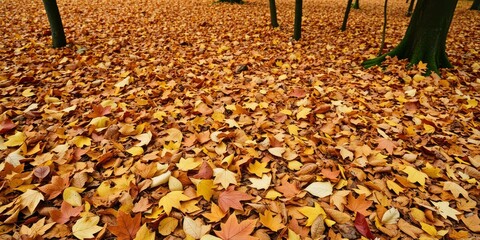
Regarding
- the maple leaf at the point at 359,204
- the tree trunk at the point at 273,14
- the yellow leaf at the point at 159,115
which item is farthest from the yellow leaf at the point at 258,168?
the tree trunk at the point at 273,14

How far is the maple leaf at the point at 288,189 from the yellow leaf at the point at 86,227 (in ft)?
3.84

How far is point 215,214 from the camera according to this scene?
1655 mm

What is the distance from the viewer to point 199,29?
6391 millimetres

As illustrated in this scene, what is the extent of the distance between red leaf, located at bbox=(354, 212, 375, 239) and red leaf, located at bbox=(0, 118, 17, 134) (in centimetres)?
293

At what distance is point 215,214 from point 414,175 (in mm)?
1508

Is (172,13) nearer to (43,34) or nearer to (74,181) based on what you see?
(43,34)

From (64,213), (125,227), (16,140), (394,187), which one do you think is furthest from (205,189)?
(16,140)

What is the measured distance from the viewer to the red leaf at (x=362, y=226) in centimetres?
156

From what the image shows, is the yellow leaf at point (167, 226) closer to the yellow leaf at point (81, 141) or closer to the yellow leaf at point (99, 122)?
the yellow leaf at point (81, 141)

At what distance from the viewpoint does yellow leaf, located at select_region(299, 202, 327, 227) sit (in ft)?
5.41

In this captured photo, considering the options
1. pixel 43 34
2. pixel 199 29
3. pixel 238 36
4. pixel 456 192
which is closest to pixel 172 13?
pixel 199 29

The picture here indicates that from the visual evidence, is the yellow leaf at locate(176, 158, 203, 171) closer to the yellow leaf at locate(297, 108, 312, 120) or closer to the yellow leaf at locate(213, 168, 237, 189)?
the yellow leaf at locate(213, 168, 237, 189)

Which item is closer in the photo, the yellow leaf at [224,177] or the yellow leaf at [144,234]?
the yellow leaf at [144,234]

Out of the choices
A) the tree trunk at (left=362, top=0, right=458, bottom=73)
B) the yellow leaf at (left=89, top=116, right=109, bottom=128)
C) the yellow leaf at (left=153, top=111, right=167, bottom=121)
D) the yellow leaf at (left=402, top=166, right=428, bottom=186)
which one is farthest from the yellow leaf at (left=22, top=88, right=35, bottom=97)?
the tree trunk at (left=362, top=0, right=458, bottom=73)
